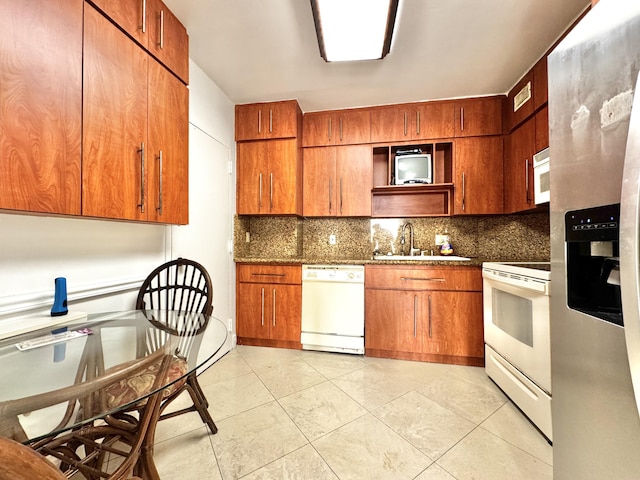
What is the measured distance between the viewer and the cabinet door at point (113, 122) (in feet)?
3.69

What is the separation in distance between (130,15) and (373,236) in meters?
2.56

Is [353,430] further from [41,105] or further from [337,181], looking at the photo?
[337,181]

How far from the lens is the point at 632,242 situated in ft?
1.97

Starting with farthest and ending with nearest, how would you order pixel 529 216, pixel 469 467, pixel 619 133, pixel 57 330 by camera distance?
pixel 529 216
pixel 469 467
pixel 57 330
pixel 619 133

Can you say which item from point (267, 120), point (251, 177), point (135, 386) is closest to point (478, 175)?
point (267, 120)

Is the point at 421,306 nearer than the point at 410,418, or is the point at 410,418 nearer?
the point at 410,418

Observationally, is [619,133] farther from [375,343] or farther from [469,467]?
[375,343]

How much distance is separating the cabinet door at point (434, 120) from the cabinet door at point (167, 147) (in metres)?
2.13

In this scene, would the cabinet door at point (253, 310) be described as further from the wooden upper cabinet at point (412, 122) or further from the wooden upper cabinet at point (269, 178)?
the wooden upper cabinet at point (412, 122)

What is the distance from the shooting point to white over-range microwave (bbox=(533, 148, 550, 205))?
6.28 ft

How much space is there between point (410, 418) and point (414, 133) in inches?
97.2

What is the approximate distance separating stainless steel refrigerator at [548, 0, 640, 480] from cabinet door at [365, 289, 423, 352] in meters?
1.44

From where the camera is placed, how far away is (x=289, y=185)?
8.89 ft

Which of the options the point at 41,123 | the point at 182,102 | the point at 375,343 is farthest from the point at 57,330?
the point at 375,343
